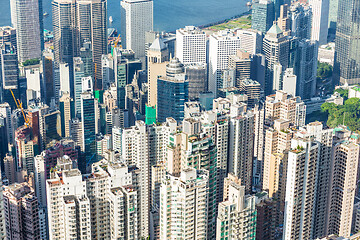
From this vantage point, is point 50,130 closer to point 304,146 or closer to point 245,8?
point 304,146

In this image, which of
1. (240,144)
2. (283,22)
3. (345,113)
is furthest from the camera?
(283,22)

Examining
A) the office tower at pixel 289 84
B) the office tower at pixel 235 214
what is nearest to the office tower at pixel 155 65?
the office tower at pixel 289 84

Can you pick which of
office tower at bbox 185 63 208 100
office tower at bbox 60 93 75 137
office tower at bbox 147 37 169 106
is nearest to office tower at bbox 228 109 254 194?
office tower at bbox 147 37 169 106

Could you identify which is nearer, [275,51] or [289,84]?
[289,84]

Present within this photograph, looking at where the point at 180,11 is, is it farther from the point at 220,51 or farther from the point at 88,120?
the point at 88,120

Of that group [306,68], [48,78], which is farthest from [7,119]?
[306,68]

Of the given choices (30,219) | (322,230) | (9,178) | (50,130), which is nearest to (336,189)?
(322,230)
